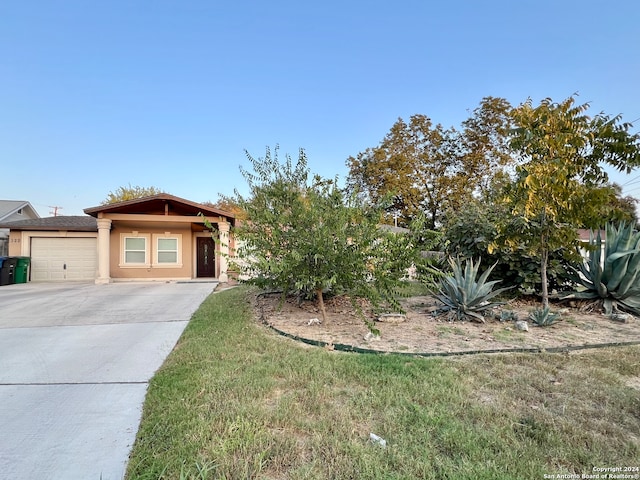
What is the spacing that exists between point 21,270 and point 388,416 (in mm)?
17144

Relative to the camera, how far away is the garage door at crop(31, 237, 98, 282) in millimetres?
14641

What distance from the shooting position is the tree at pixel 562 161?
5.22m

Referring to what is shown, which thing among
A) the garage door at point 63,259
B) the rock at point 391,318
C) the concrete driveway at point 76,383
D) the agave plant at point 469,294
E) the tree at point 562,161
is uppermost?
the tree at point 562,161

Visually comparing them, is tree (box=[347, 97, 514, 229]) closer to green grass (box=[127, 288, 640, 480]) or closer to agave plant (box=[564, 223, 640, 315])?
agave plant (box=[564, 223, 640, 315])

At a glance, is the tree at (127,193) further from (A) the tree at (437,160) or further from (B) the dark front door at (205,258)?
(A) the tree at (437,160)

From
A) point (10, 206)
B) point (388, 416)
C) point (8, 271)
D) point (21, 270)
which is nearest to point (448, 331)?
point (388, 416)

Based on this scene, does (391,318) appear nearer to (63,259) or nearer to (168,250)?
(168,250)

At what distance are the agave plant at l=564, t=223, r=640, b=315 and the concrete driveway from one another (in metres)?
7.04

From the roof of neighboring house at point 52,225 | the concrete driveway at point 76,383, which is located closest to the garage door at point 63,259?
the roof of neighboring house at point 52,225

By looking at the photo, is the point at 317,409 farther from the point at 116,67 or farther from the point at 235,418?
the point at 116,67

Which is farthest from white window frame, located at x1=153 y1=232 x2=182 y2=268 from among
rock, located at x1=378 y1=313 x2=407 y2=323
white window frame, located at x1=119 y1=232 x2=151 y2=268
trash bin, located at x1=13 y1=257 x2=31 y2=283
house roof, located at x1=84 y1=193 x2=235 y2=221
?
rock, located at x1=378 y1=313 x2=407 y2=323

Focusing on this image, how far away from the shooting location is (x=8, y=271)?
1318cm

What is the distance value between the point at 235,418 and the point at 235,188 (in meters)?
4.74

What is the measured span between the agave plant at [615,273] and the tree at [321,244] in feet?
11.8
